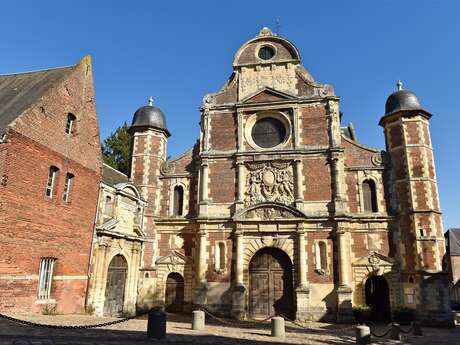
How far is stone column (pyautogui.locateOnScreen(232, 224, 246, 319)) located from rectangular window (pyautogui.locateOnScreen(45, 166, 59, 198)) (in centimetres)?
860

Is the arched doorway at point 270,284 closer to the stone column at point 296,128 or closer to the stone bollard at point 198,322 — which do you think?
the stone bollard at point 198,322

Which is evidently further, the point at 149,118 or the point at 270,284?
the point at 149,118

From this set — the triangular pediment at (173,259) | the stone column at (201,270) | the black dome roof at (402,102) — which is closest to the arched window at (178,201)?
the stone column at (201,270)

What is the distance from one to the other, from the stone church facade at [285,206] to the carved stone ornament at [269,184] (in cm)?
5

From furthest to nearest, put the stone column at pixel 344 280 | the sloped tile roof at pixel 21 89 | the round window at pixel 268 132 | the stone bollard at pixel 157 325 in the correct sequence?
the round window at pixel 268 132 < the stone column at pixel 344 280 < the sloped tile roof at pixel 21 89 < the stone bollard at pixel 157 325

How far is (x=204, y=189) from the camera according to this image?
A: 18641mm

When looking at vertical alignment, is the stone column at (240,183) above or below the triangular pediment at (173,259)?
above

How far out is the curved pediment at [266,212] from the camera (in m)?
17.5

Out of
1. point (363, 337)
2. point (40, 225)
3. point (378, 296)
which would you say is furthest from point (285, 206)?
point (40, 225)

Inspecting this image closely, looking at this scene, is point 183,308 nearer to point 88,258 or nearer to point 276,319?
point 88,258

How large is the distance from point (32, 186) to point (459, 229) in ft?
154

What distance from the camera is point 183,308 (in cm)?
1781

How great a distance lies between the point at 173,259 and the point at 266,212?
5.42m

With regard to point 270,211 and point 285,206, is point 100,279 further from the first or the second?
point 285,206
